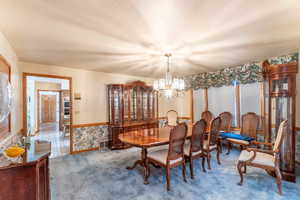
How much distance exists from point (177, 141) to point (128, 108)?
8.17ft

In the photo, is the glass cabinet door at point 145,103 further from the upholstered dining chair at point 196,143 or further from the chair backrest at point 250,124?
→ the chair backrest at point 250,124

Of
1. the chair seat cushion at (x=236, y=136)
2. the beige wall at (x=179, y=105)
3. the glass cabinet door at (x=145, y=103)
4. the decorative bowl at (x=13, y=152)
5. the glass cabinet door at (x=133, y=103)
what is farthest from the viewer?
the beige wall at (x=179, y=105)

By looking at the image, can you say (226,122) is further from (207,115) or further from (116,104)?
(116,104)

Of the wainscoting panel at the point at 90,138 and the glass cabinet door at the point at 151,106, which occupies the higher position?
the glass cabinet door at the point at 151,106

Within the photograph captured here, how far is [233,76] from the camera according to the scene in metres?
4.07

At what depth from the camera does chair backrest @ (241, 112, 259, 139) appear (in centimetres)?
355

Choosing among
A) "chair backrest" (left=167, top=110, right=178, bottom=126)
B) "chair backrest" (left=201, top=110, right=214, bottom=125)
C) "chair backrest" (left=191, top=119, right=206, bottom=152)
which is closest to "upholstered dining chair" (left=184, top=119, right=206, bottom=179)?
"chair backrest" (left=191, top=119, right=206, bottom=152)

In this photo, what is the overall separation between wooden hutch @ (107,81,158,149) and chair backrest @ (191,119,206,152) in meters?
2.25

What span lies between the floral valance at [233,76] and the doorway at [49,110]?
13.1 feet

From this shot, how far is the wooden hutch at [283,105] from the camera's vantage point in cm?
245

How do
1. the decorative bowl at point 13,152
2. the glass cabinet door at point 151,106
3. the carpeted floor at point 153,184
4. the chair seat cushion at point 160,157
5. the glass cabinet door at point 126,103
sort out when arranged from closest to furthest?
the decorative bowl at point 13,152 < the carpeted floor at point 153,184 < the chair seat cushion at point 160,157 < the glass cabinet door at point 126,103 < the glass cabinet door at point 151,106

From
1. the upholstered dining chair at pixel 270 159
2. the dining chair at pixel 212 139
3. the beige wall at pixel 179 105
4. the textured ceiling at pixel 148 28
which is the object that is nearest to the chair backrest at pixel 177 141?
the dining chair at pixel 212 139

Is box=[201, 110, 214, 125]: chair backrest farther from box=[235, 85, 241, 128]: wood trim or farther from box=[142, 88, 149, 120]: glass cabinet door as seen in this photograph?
box=[142, 88, 149, 120]: glass cabinet door

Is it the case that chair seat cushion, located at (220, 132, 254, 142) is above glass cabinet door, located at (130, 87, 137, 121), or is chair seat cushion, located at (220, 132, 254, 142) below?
below
